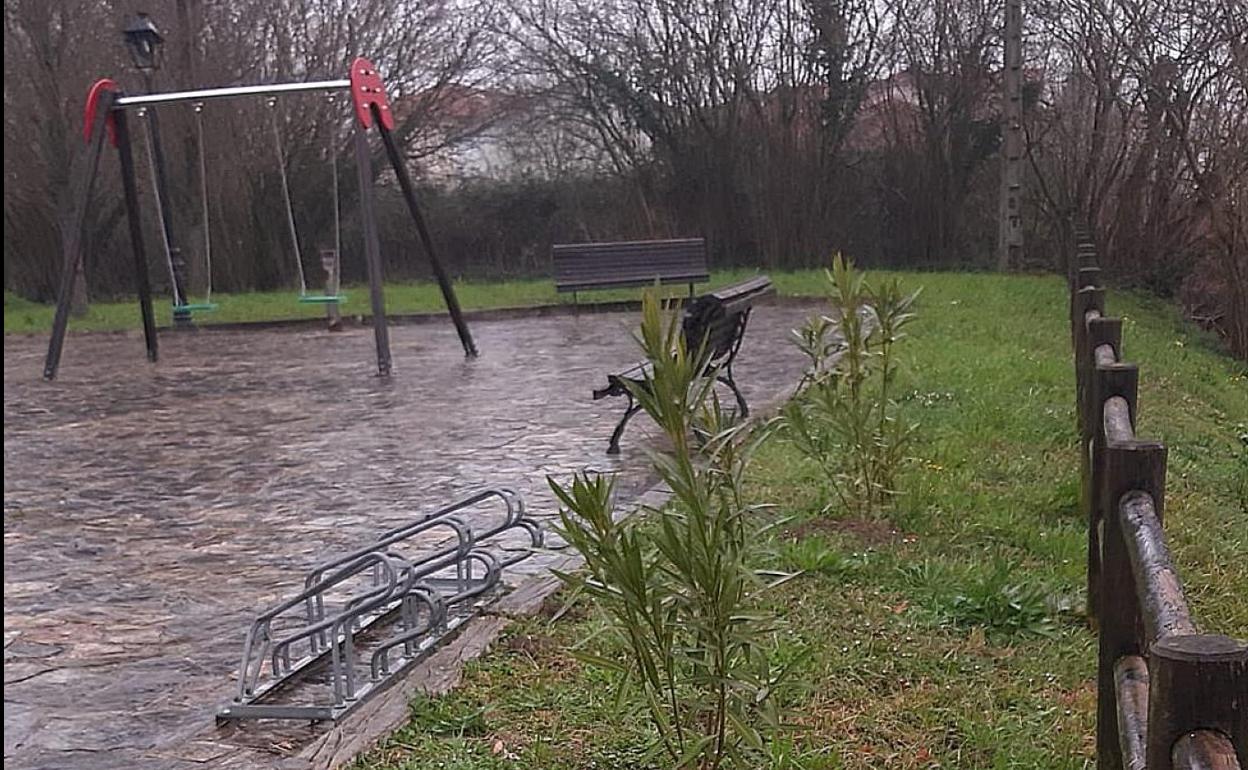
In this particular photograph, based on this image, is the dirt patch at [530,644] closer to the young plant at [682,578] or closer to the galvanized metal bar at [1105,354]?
the young plant at [682,578]

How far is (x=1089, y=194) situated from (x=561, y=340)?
8936 mm

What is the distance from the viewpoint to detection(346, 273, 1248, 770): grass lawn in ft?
11.2

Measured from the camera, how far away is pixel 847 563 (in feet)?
15.9

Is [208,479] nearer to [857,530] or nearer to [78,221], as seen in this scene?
[857,530]

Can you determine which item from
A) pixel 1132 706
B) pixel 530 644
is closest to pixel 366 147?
pixel 530 644

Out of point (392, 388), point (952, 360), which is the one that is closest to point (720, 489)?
point (952, 360)

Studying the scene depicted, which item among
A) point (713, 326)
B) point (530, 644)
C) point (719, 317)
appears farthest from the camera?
point (719, 317)

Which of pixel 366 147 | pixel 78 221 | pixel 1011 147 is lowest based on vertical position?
pixel 78 221

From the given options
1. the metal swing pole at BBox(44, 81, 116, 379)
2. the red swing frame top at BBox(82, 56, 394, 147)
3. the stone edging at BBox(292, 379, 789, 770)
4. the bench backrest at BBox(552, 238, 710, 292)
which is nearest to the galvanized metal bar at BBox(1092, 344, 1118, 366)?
the stone edging at BBox(292, 379, 789, 770)

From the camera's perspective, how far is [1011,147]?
20.2 m

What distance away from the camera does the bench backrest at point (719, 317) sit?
7656 mm

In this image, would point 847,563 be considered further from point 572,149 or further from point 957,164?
point 572,149

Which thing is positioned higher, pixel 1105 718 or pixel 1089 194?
pixel 1089 194

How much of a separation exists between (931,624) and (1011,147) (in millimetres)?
17194
